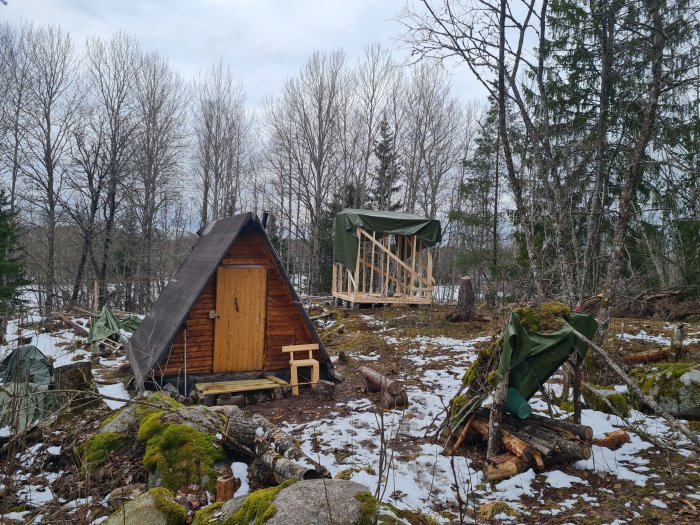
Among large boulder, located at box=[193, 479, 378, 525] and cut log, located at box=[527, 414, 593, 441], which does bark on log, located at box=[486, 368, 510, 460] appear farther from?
large boulder, located at box=[193, 479, 378, 525]

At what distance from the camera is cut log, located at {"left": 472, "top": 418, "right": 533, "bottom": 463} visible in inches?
188

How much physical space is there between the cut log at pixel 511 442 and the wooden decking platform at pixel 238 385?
12.0 ft

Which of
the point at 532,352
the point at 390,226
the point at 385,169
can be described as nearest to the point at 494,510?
the point at 532,352

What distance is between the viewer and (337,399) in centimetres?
754

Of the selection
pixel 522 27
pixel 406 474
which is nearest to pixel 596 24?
pixel 522 27

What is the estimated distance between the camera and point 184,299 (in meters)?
7.62

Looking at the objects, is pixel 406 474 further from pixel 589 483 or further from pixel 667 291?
pixel 667 291

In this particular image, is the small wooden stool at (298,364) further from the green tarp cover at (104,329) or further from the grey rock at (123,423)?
the green tarp cover at (104,329)

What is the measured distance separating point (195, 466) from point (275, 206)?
91.8 ft

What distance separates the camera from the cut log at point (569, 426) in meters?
5.07

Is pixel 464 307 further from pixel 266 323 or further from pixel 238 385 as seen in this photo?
pixel 238 385

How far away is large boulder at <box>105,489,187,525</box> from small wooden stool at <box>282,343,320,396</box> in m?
4.29

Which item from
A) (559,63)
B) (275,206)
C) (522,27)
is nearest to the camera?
(522,27)

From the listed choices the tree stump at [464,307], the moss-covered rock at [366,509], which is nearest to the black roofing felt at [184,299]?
the moss-covered rock at [366,509]
